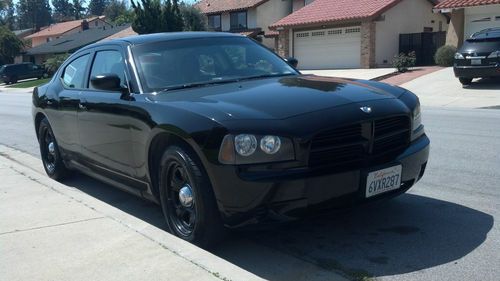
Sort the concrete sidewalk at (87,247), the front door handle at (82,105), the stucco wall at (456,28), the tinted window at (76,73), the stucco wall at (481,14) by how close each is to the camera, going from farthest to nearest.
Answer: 1. the stucco wall at (456,28)
2. the stucco wall at (481,14)
3. the tinted window at (76,73)
4. the front door handle at (82,105)
5. the concrete sidewalk at (87,247)

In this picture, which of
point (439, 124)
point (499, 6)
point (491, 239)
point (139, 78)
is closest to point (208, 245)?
point (139, 78)

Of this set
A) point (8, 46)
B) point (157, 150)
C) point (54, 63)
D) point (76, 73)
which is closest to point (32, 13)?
point (8, 46)

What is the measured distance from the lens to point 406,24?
1238 inches

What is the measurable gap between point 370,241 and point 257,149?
4.31ft

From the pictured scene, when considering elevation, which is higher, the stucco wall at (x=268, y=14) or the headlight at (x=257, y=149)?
the stucco wall at (x=268, y=14)

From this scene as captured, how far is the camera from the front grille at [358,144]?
13.4ft

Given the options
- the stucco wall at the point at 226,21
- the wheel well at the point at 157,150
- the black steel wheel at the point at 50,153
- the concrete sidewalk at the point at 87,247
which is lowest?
the concrete sidewalk at the point at 87,247

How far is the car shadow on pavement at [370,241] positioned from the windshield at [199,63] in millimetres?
1385

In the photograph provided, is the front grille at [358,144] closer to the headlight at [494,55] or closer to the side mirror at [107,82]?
the side mirror at [107,82]

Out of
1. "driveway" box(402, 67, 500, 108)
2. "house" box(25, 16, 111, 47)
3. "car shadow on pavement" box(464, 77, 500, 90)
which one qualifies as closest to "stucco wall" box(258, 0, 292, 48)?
"driveway" box(402, 67, 500, 108)

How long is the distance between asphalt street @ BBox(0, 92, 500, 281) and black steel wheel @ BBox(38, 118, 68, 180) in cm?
54

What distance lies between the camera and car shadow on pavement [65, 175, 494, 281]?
411 centimetres

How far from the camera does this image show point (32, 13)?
13900 cm

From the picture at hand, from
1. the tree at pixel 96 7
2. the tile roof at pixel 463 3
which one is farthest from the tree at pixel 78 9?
the tile roof at pixel 463 3
